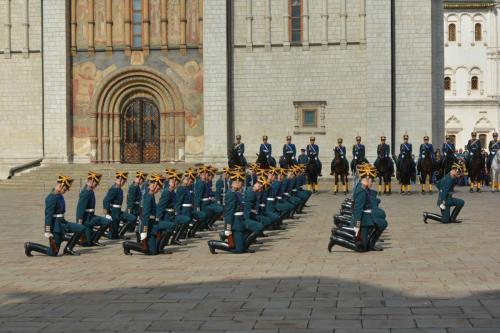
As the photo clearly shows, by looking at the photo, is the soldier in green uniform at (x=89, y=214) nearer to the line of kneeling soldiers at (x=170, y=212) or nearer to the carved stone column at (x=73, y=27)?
the line of kneeling soldiers at (x=170, y=212)

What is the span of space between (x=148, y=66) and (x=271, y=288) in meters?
28.3

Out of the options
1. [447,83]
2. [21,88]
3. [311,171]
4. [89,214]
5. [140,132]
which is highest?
[447,83]

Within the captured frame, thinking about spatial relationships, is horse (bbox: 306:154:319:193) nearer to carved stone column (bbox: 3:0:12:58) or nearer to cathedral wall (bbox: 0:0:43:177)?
cathedral wall (bbox: 0:0:43:177)

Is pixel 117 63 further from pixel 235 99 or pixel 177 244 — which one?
pixel 177 244

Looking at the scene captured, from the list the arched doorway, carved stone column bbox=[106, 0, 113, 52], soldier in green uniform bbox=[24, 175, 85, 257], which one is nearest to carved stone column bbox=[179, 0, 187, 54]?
the arched doorway

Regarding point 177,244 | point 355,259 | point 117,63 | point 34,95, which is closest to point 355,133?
point 117,63

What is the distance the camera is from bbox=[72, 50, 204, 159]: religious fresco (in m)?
38.2

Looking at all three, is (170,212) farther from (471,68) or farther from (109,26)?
(471,68)

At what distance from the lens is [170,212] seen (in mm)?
17016

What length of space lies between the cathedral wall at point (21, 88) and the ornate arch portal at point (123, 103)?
8.44 ft

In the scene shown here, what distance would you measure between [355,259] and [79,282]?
4.52 metres

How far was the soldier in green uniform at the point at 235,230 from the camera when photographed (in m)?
15.5

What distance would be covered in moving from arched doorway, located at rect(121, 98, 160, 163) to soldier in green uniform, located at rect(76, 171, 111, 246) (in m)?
21.9

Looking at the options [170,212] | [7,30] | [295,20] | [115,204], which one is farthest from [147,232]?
[7,30]
